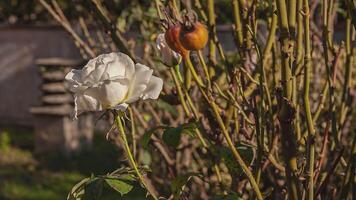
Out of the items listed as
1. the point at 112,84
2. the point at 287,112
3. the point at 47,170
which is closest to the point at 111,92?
the point at 112,84

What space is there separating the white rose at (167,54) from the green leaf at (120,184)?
0.84 ft

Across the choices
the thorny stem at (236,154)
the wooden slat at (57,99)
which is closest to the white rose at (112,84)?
the thorny stem at (236,154)

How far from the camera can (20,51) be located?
33.8 ft

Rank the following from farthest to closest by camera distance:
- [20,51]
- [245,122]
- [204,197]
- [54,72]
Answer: [20,51] < [54,72] < [204,197] < [245,122]

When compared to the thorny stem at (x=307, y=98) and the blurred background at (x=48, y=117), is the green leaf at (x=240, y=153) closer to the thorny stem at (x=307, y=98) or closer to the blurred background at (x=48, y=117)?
the thorny stem at (x=307, y=98)

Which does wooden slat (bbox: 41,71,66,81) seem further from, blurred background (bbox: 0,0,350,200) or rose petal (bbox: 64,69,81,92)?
rose petal (bbox: 64,69,81,92)

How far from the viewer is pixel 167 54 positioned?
→ 63.2 inches

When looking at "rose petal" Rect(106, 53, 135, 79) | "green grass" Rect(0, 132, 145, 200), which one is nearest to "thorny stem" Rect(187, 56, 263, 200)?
"rose petal" Rect(106, 53, 135, 79)

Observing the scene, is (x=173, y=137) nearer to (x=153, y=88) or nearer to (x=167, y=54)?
(x=167, y=54)

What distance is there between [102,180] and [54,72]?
6590 millimetres

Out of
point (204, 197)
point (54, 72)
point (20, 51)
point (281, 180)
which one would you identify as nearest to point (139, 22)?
point (204, 197)

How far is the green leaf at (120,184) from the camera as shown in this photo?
1506 millimetres

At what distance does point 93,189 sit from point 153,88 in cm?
23

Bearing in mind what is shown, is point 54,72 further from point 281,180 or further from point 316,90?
point 281,180
